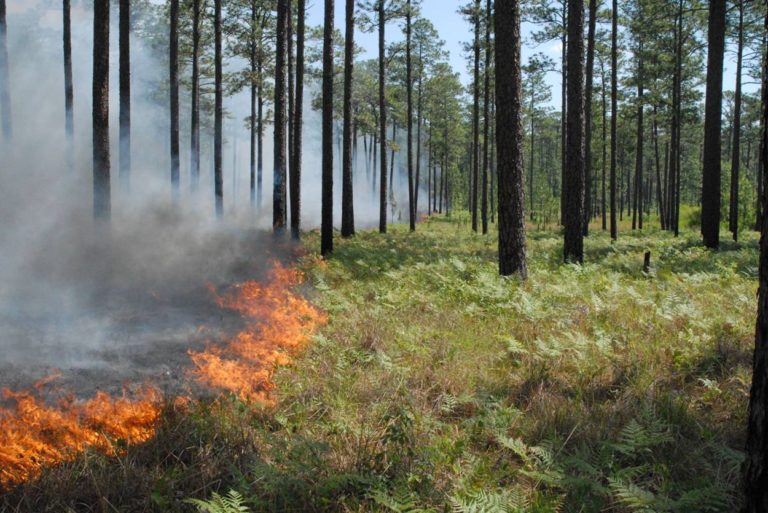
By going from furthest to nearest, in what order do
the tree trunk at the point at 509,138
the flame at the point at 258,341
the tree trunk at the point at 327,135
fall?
the tree trunk at the point at 327,135 < the tree trunk at the point at 509,138 < the flame at the point at 258,341

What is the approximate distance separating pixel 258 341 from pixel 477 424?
3.34m

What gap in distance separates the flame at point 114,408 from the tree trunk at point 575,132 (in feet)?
25.5

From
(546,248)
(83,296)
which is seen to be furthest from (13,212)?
(546,248)

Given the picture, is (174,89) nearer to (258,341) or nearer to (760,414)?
(258,341)

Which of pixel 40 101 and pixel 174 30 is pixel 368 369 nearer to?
pixel 174 30

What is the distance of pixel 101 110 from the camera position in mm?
10969

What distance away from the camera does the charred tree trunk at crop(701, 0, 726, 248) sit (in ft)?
49.1

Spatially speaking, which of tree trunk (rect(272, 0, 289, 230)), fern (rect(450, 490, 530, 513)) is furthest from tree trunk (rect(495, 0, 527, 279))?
tree trunk (rect(272, 0, 289, 230))

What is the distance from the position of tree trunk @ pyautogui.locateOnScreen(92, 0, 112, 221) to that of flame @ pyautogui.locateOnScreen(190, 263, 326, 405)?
4365mm

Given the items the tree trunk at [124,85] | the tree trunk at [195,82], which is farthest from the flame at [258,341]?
the tree trunk at [195,82]

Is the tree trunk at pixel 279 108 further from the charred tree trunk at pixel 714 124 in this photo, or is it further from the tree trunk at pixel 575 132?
the charred tree trunk at pixel 714 124

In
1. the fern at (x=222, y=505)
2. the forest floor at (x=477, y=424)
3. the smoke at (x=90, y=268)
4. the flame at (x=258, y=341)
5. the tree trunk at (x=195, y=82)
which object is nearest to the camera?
the fern at (x=222, y=505)

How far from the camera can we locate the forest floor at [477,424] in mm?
3266

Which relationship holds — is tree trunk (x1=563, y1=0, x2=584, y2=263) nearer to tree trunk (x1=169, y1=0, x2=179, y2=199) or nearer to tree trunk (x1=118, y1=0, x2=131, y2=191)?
tree trunk (x1=118, y1=0, x2=131, y2=191)
